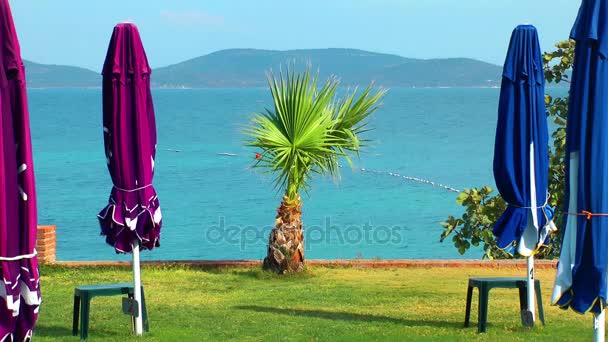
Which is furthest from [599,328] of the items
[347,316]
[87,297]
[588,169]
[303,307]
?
[303,307]

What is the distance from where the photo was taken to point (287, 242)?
545 inches

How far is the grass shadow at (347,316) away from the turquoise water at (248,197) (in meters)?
1.66

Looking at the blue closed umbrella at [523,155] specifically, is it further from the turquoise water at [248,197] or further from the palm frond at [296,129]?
the palm frond at [296,129]

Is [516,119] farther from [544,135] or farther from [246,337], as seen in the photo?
[246,337]

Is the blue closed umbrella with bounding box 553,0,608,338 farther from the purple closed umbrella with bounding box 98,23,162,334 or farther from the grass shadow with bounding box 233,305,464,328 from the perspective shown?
the purple closed umbrella with bounding box 98,23,162,334

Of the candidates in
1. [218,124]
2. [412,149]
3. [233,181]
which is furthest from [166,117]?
[233,181]

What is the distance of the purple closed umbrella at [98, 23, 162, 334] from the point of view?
373 inches

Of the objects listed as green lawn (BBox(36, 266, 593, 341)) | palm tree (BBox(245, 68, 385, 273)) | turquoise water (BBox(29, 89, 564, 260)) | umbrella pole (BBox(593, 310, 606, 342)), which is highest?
palm tree (BBox(245, 68, 385, 273))

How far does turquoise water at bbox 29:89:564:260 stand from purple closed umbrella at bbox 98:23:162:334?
9.99ft

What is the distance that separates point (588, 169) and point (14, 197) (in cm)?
353

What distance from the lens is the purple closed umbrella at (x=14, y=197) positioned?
5629 mm

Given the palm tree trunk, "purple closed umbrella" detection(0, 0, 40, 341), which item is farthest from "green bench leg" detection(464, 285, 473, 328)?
"purple closed umbrella" detection(0, 0, 40, 341)

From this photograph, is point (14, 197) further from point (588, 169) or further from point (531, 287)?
point (531, 287)

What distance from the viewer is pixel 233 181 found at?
58.2 meters
